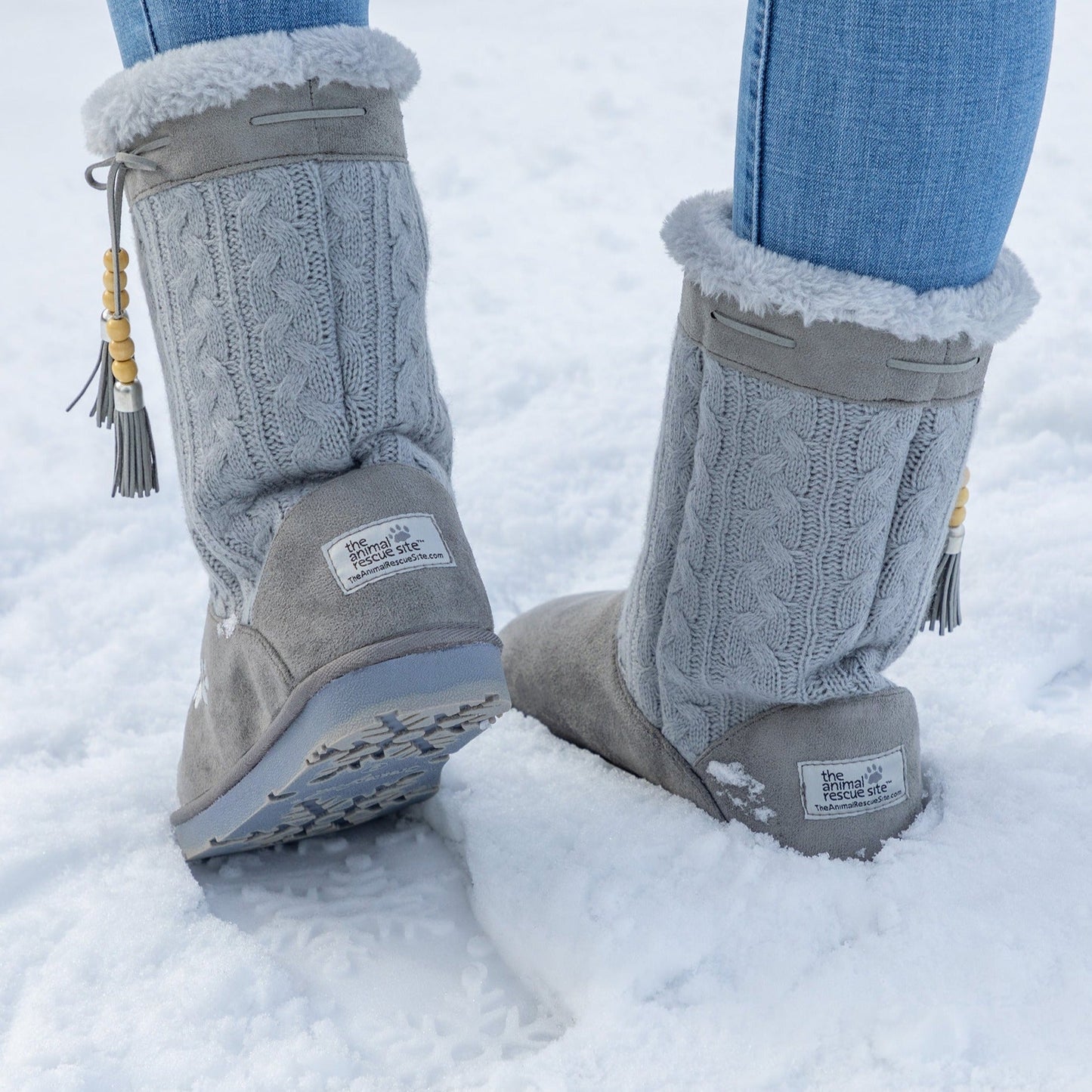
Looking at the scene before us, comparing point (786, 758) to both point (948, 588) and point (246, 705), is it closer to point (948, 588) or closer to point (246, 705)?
point (948, 588)

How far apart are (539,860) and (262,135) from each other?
52 cm

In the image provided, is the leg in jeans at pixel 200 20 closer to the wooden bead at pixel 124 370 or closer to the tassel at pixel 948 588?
the wooden bead at pixel 124 370

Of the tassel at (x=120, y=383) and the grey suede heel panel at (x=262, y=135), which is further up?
the grey suede heel panel at (x=262, y=135)

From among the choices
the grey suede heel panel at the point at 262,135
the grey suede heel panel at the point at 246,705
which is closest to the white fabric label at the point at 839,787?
the grey suede heel panel at the point at 246,705

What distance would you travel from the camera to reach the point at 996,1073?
68 centimetres

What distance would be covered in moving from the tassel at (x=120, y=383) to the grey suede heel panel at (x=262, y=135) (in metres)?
0.06

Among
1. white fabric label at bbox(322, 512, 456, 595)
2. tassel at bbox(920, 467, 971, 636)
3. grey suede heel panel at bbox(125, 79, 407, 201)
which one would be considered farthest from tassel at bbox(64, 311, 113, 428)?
tassel at bbox(920, 467, 971, 636)

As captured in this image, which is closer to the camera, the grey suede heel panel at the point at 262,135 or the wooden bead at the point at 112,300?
the grey suede heel panel at the point at 262,135

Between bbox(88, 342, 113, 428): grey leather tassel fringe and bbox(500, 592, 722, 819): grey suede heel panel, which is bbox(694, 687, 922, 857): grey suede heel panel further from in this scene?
bbox(88, 342, 113, 428): grey leather tassel fringe

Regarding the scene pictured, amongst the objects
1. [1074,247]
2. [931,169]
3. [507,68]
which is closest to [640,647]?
[931,169]

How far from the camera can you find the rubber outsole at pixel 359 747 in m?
0.71

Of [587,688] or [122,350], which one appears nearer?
[122,350]

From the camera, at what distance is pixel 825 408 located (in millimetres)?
749

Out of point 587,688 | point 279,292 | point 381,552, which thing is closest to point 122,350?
point 279,292
